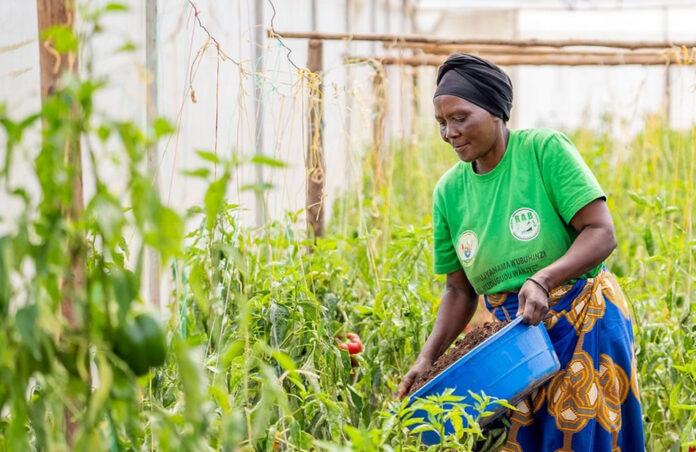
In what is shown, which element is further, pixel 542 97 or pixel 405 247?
pixel 542 97

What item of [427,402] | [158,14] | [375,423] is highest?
[158,14]

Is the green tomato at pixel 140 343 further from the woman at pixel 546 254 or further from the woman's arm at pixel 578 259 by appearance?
the woman at pixel 546 254

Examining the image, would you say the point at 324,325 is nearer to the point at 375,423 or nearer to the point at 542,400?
the point at 375,423

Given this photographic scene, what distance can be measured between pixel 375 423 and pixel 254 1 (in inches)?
62.9

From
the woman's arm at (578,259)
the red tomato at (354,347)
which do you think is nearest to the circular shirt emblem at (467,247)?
the woman's arm at (578,259)

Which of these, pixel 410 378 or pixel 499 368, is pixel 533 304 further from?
pixel 410 378

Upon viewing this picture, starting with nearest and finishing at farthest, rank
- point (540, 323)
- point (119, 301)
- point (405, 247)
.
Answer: point (119, 301) → point (540, 323) → point (405, 247)

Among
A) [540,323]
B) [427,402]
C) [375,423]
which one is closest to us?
[427,402]

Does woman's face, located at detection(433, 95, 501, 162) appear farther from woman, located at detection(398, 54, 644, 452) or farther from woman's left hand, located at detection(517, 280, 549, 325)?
woman's left hand, located at detection(517, 280, 549, 325)

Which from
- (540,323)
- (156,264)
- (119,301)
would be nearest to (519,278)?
(540,323)

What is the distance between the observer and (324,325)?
200 cm

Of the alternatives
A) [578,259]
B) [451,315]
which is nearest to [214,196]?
[578,259]

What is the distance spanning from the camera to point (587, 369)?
1.95 m

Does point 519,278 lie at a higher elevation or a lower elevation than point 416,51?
lower
